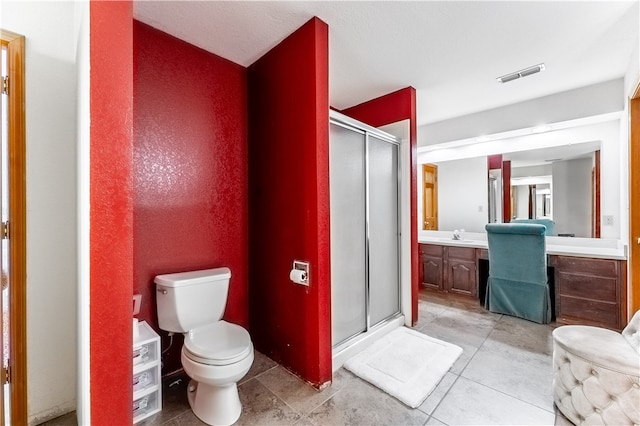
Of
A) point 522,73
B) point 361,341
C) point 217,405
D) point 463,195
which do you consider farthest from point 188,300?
point 463,195

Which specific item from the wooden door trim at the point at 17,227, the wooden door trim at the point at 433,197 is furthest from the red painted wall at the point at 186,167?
the wooden door trim at the point at 433,197

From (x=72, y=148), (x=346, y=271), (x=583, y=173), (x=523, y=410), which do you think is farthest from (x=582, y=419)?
(x=72, y=148)

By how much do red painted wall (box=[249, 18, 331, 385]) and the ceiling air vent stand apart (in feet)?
6.29

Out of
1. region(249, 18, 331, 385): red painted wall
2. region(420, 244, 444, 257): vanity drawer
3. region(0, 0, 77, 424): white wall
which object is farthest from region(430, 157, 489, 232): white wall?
region(0, 0, 77, 424): white wall

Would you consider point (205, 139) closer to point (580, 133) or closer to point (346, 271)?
point (346, 271)

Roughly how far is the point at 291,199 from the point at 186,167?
2.73ft

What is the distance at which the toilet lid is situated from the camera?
4.97 feet

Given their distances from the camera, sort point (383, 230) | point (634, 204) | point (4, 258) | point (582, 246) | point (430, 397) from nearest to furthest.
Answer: point (4, 258), point (430, 397), point (634, 204), point (383, 230), point (582, 246)

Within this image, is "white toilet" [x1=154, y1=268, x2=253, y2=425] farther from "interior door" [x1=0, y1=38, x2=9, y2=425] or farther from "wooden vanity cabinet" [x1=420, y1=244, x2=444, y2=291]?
"wooden vanity cabinet" [x1=420, y1=244, x2=444, y2=291]

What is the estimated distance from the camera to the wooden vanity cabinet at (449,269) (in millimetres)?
3420

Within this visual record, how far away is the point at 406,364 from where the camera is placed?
7.00 feet

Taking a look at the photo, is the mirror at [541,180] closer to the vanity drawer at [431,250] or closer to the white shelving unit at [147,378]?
the vanity drawer at [431,250]

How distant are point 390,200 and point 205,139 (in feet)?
6.02

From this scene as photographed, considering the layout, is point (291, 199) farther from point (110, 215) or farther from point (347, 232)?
point (110, 215)
